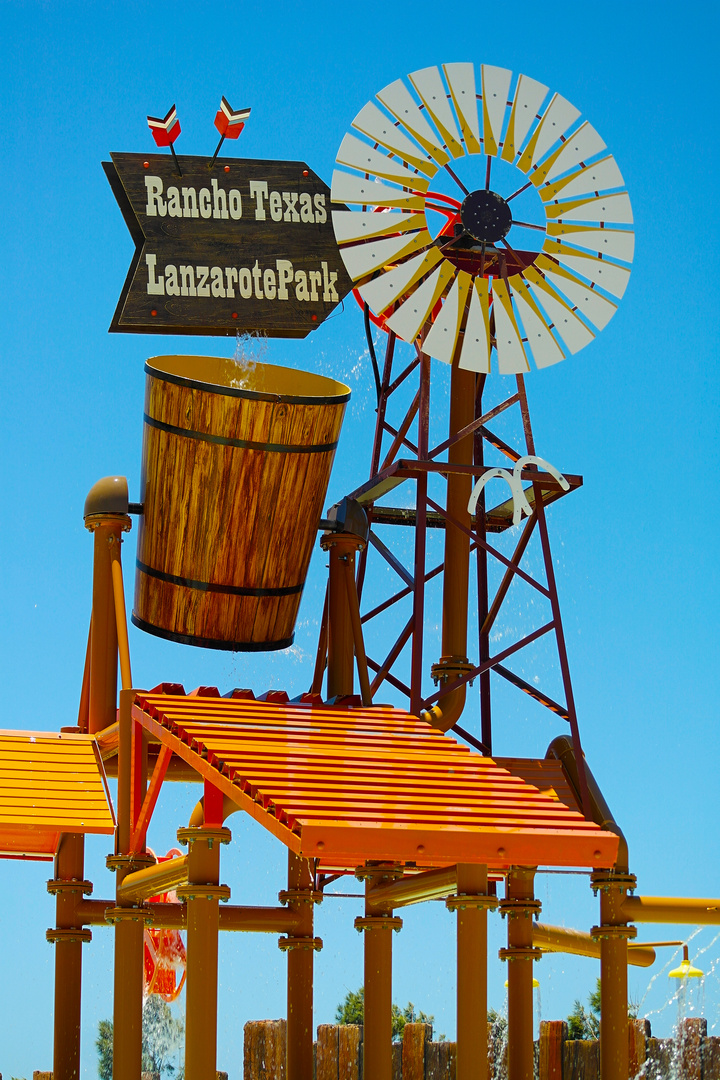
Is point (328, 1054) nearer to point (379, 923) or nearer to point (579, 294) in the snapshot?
point (379, 923)

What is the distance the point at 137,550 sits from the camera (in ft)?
49.7

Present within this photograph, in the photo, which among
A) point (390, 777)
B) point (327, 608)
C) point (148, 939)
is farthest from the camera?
point (148, 939)

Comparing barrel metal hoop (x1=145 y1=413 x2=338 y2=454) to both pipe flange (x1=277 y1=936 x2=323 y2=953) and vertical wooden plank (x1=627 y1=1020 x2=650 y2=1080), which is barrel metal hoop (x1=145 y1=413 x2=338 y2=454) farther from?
vertical wooden plank (x1=627 y1=1020 x2=650 y2=1080)

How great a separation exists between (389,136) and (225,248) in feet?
6.93

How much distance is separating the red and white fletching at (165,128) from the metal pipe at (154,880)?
25.5 feet

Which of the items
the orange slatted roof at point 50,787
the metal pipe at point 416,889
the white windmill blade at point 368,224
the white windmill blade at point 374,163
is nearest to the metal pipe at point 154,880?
the orange slatted roof at point 50,787

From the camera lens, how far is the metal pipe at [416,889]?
1116 cm

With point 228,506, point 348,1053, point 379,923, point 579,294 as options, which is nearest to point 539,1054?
point 348,1053

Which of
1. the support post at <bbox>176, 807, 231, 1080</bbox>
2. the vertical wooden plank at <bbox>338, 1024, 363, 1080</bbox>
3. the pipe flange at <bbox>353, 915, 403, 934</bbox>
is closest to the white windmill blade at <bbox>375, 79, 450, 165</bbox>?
the pipe flange at <bbox>353, 915, 403, 934</bbox>

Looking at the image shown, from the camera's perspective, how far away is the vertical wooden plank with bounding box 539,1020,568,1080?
1602 cm

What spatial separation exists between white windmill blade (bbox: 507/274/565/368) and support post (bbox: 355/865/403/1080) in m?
5.73

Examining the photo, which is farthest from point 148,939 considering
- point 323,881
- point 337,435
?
point 337,435

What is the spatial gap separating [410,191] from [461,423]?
248 cm

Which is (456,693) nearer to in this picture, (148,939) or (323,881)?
(323,881)
